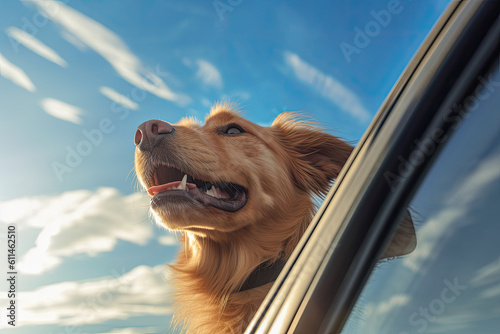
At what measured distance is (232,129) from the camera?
4.61 metres

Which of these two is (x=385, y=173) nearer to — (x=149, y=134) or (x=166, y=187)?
(x=166, y=187)

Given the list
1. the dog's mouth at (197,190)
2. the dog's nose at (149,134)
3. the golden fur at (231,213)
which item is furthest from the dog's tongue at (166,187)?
the dog's nose at (149,134)

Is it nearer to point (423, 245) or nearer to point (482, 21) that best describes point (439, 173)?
point (423, 245)

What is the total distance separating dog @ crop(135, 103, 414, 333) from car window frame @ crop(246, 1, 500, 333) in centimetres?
270

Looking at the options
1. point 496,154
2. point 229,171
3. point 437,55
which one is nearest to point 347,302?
point 496,154

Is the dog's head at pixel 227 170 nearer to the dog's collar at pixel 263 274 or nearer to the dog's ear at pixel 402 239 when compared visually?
the dog's collar at pixel 263 274

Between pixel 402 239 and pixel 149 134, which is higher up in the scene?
pixel 149 134

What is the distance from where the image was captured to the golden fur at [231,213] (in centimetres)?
381

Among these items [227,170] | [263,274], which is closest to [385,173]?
[263,274]

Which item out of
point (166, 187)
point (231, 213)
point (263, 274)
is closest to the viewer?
point (263, 274)

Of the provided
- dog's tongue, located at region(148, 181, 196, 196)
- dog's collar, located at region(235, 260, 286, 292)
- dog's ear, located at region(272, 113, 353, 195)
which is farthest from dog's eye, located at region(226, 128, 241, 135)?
dog's collar, located at region(235, 260, 286, 292)

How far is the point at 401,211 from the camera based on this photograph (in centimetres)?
93

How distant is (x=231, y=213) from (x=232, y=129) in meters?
1.00

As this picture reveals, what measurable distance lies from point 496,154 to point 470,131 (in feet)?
0.25
